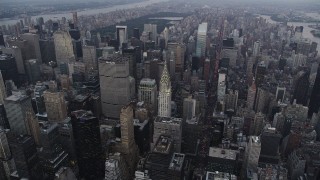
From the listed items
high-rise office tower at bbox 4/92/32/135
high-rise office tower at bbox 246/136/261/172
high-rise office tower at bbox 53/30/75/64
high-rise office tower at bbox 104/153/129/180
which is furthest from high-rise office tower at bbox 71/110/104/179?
high-rise office tower at bbox 53/30/75/64

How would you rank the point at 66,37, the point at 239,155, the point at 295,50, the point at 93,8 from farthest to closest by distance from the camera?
the point at 93,8 < the point at 295,50 < the point at 66,37 < the point at 239,155

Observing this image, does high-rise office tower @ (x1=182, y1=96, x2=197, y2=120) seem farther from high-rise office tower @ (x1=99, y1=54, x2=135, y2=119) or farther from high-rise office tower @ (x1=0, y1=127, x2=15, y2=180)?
high-rise office tower @ (x1=0, y1=127, x2=15, y2=180)

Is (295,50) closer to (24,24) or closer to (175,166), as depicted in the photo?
(175,166)

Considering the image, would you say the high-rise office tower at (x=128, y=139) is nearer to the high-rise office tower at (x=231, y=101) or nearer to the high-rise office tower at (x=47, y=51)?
the high-rise office tower at (x=231, y=101)

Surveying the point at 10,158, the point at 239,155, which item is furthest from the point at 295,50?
the point at 10,158

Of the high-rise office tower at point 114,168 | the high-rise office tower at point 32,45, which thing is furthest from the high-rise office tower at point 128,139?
the high-rise office tower at point 32,45

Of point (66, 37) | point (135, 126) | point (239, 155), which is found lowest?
point (239, 155)
